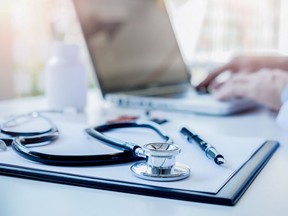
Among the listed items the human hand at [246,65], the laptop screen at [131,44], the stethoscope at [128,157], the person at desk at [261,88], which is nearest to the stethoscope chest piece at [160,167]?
the stethoscope at [128,157]

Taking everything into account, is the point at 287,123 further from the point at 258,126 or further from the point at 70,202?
the point at 70,202

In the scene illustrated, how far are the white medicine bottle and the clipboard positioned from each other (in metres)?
0.46

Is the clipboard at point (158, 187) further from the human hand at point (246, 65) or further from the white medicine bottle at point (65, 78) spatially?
the human hand at point (246, 65)

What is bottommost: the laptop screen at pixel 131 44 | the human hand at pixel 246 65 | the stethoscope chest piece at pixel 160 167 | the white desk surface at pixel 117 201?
the white desk surface at pixel 117 201

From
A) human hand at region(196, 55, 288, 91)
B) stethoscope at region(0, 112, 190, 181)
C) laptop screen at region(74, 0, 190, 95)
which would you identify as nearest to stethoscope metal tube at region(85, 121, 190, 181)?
stethoscope at region(0, 112, 190, 181)

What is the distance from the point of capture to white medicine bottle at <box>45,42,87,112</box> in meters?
0.93

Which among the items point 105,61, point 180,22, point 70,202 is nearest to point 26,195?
point 70,202

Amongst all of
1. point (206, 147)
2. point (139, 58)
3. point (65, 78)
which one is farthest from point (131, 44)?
point (206, 147)

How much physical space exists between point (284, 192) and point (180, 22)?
1.43 meters

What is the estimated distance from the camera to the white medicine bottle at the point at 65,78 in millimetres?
932

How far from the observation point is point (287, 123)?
0.70 meters

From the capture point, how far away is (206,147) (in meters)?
0.55

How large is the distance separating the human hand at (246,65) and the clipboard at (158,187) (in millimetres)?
710

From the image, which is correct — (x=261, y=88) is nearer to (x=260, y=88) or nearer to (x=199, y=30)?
(x=260, y=88)
